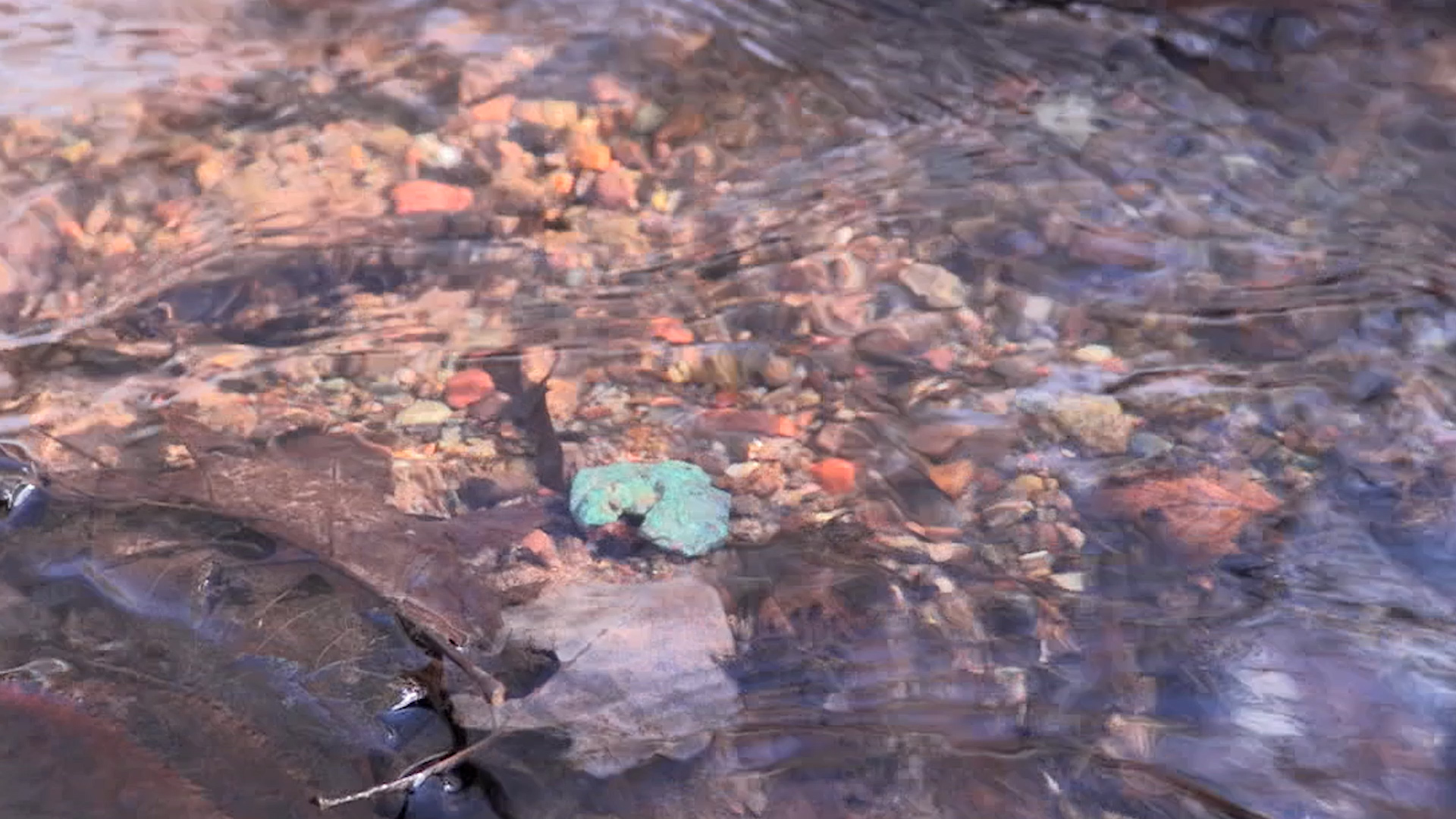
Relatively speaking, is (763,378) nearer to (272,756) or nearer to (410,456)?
(410,456)

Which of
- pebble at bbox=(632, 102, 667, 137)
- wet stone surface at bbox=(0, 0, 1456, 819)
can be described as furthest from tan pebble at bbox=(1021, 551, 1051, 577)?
pebble at bbox=(632, 102, 667, 137)

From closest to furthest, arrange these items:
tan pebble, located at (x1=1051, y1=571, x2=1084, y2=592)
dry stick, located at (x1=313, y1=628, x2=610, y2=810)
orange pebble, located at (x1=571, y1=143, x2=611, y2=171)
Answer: dry stick, located at (x1=313, y1=628, x2=610, y2=810) < tan pebble, located at (x1=1051, y1=571, x2=1084, y2=592) < orange pebble, located at (x1=571, y1=143, x2=611, y2=171)

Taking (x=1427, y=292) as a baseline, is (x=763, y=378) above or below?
below

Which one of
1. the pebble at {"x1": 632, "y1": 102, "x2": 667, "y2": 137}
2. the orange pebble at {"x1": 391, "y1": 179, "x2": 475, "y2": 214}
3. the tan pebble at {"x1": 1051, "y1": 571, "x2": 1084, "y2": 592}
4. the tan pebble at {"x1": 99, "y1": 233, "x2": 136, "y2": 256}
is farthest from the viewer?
the pebble at {"x1": 632, "y1": 102, "x2": 667, "y2": 137}

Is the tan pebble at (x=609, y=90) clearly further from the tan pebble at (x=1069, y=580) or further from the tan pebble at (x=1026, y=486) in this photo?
the tan pebble at (x=1069, y=580)

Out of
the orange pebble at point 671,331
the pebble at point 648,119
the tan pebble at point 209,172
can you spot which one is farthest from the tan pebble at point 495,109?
the orange pebble at point 671,331

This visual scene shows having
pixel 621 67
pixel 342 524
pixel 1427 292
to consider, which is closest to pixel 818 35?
pixel 621 67

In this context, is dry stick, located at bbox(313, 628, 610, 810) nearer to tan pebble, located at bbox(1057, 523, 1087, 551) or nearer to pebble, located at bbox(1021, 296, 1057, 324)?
tan pebble, located at bbox(1057, 523, 1087, 551)
